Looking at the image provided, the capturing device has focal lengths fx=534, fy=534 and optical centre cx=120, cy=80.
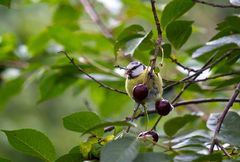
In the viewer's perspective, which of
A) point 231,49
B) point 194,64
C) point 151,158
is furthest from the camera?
point 194,64

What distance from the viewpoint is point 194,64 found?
131 cm

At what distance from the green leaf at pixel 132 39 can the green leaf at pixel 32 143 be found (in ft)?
0.70

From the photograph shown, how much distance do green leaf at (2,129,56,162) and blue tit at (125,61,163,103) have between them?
136mm

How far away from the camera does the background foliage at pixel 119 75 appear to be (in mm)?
715

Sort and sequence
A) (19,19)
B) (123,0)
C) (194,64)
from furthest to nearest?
(19,19) < (123,0) < (194,64)

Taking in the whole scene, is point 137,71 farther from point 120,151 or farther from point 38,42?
point 38,42

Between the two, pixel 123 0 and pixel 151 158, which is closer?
pixel 151 158

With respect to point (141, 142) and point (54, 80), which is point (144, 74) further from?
point (54, 80)

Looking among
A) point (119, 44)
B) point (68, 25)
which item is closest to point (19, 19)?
point (68, 25)

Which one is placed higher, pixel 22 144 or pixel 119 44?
pixel 119 44

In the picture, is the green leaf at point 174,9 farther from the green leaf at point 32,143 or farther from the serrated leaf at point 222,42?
the green leaf at point 32,143

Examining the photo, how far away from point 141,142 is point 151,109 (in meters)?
0.26

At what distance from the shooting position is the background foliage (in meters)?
0.71

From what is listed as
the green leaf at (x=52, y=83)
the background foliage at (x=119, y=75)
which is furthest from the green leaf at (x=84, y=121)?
the green leaf at (x=52, y=83)
